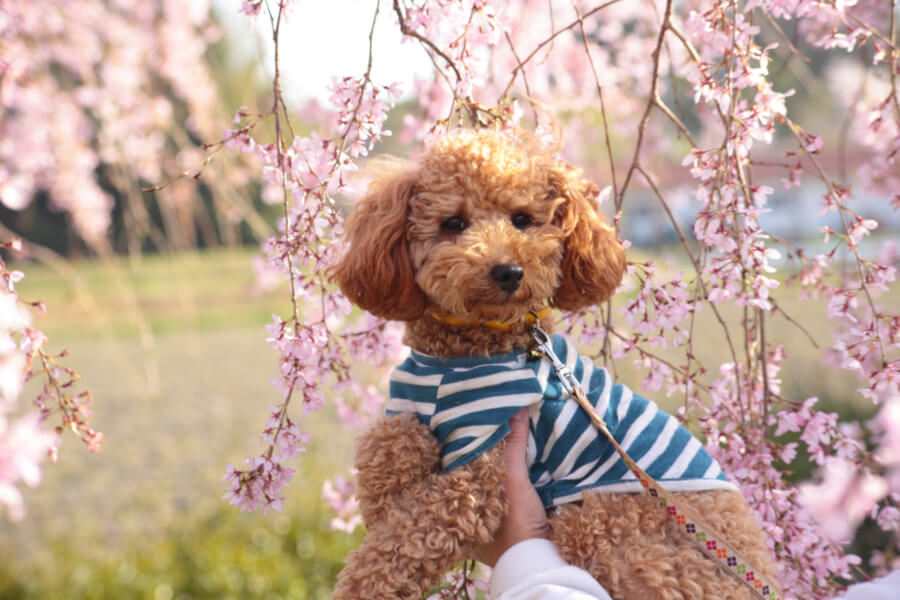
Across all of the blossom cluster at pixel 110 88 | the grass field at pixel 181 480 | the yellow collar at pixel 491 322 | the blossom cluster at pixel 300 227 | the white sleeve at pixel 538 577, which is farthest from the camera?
the blossom cluster at pixel 110 88

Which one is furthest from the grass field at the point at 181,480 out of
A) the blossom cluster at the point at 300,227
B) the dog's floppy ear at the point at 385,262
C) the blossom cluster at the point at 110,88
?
the dog's floppy ear at the point at 385,262

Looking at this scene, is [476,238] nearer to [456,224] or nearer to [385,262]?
[456,224]

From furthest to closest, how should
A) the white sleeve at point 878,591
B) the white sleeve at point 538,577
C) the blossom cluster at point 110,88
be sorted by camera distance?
1. the blossom cluster at point 110,88
2. the white sleeve at point 878,591
3. the white sleeve at point 538,577

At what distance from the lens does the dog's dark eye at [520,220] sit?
1.46 metres

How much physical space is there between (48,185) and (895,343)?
7793mm

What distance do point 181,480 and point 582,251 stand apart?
5330mm

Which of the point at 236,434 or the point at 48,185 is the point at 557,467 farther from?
the point at 48,185

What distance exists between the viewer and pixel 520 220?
1.46 metres

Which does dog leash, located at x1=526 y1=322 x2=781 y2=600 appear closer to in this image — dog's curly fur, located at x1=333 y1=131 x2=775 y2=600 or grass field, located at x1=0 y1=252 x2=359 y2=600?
dog's curly fur, located at x1=333 y1=131 x2=775 y2=600

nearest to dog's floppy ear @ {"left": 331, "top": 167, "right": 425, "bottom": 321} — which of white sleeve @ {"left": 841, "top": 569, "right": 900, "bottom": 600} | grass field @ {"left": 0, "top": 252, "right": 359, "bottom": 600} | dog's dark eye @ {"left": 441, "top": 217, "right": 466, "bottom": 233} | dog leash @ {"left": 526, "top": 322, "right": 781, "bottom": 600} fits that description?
dog's dark eye @ {"left": 441, "top": 217, "right": 466, "bottom": 233}

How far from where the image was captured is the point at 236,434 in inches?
268

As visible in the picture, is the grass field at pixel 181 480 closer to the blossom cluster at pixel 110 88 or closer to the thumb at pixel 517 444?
the blossom cluster at pixel 110 88

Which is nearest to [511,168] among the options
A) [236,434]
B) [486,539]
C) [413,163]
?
[413,163]

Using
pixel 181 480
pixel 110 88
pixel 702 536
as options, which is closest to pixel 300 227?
pixel 702 536
